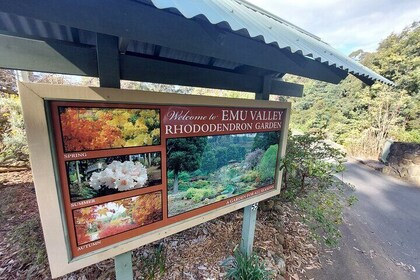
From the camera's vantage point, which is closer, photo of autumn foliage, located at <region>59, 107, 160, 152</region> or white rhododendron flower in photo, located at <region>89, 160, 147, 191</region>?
photo of autumn foliage, located at <region>59, 107, 160, 152</region>

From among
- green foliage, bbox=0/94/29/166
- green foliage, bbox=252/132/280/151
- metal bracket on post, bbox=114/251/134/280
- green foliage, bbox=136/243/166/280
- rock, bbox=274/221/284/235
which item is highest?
green foliage, bbox=252/132/280/151

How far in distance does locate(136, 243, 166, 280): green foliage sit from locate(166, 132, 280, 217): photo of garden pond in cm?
108

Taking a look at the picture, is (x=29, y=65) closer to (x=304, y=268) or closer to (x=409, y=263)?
(x=304, y=268)

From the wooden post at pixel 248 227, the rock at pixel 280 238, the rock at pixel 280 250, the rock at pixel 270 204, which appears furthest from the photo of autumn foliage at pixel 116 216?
the rock at pixel 270 204

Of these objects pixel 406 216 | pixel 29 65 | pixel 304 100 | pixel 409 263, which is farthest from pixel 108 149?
pixel 304 100

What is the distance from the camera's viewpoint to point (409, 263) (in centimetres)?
342

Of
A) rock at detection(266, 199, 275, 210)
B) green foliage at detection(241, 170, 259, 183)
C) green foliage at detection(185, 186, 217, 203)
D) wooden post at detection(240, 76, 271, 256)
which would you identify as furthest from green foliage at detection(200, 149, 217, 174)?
rock at detection(266, 199, 275, 210)

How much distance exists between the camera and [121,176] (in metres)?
1.52

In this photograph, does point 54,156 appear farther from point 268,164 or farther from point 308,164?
point 308,164

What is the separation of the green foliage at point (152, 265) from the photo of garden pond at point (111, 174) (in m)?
1.43

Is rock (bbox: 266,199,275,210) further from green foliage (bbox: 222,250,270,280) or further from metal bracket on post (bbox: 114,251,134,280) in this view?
metal bracket on post (bbox: 114,251,134,280)

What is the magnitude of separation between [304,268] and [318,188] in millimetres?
1305

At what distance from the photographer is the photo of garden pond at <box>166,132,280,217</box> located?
1836 millimetres

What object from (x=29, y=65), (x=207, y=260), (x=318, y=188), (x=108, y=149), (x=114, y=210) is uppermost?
(x=29, y=65)
